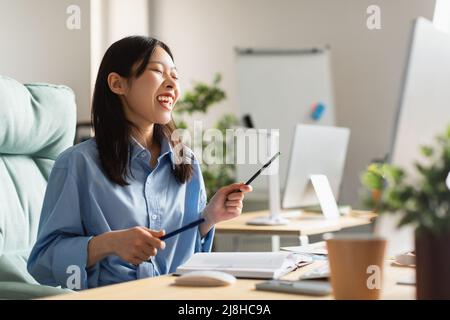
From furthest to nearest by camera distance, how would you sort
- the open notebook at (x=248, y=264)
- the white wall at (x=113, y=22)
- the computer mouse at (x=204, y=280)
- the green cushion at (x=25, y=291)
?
the white wall at (x=113, y=22) → the green cushion at (x=25, y=291) → the open notebook at (x=248, y=264) → the computer mouse at (x=204, y=280)

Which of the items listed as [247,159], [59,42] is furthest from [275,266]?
[59,42]

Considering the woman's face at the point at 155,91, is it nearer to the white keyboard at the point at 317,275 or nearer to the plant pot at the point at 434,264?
the white keyboard at the point at 317,275

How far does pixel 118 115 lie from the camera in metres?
1.68

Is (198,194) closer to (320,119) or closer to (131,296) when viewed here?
(131,296)

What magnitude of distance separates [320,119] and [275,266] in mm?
3056

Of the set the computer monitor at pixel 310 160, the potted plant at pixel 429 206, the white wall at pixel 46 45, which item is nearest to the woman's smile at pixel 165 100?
the potted plant at pixel 429 206

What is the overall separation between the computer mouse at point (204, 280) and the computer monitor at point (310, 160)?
148 centimetres

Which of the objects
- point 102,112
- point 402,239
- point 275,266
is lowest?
point 275,266

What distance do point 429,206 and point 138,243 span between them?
1.99 feet

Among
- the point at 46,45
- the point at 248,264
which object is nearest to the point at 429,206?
the point at 248,264

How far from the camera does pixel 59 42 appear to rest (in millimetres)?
3768

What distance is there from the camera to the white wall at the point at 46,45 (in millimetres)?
3443

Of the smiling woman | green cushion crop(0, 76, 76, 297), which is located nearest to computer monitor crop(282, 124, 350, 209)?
the smiling woman

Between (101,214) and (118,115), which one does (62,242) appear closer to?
(101,214)
